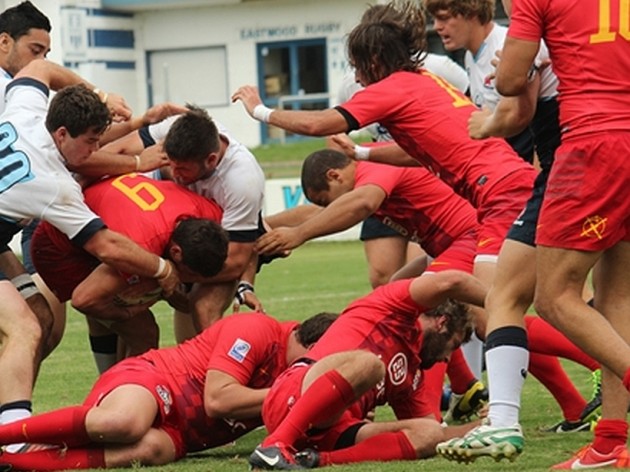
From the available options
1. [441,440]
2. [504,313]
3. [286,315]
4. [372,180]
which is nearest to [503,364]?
[504,313]

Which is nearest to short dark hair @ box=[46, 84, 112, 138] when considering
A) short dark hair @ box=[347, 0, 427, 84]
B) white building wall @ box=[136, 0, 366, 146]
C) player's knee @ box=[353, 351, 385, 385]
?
short dark hair @ box=[347, 0, 427, 84]

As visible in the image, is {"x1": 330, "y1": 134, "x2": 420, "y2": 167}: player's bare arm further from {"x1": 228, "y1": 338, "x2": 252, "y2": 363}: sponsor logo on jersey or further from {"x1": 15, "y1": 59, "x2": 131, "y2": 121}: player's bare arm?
{"x1": 228, "y1": 338, "x2": 252, "y2": 363}: sponsor logo on jersey

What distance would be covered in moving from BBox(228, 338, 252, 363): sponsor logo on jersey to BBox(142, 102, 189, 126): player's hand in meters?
1.92

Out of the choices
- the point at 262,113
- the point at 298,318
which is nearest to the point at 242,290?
the point at 262,113

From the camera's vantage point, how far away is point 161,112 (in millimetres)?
8570

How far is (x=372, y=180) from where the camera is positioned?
866 centimetres

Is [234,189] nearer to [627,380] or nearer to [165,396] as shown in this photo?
[165,396]

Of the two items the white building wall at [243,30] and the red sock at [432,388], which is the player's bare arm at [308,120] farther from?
the white building wall at [243,30]

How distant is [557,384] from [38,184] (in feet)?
9.80

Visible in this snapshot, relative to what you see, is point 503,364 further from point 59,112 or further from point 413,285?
point 59,112

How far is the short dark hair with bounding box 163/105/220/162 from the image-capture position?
312 inches

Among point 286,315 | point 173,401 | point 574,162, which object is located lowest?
point 286,315

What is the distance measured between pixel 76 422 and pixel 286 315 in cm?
714

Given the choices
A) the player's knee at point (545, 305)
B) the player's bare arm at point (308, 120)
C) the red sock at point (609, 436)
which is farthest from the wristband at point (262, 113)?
the red sock at point (609, 436)
